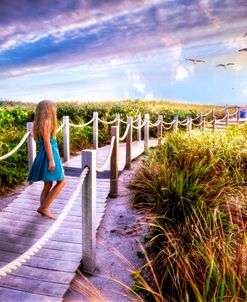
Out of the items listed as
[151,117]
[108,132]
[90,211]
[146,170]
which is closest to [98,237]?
[90,211]

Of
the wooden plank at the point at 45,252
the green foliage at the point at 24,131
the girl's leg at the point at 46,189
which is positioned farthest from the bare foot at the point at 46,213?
the green foliage at the point at 24,131

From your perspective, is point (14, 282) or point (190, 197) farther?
point (190, 197)

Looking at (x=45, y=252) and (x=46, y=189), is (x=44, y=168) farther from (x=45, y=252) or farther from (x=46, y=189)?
(x=45, y=252)

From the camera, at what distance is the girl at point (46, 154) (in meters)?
4.94

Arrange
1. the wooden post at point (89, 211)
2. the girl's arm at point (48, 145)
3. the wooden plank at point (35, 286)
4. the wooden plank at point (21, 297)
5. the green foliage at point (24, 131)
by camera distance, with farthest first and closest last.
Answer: the green foliage at point (24, 131) < the girl's arm at point (48, 145) < the wooden post at point (89, 211) < the wooden plank at point (35, 286) < the wooden plank at point (21, 297)

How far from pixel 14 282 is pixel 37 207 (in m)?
2.09

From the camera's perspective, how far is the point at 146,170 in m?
6.61

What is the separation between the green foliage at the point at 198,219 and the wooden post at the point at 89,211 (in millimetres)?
653

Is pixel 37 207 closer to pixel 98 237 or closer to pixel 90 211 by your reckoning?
pixel 98 237

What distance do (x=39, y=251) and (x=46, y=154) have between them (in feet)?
4.61

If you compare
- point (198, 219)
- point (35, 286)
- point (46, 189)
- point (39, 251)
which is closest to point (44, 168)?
point (46, 189)

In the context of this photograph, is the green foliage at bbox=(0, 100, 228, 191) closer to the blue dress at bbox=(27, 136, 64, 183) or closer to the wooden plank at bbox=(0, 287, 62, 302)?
the blue dress at bbox=(27, 136, 64, 183)

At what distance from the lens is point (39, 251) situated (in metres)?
4.26

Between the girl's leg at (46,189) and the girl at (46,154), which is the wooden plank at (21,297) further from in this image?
the girl's leg at (46,189)
